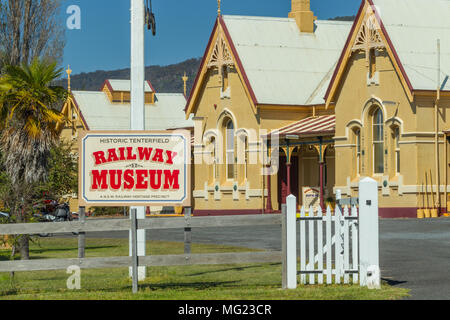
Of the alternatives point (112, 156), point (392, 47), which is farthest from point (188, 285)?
point (392, 47)

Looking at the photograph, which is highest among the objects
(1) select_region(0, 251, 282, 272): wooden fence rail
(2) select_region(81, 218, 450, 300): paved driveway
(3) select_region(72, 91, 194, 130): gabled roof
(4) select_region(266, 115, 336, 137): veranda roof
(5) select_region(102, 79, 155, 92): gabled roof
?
(5) select_region(102, 79, 155, 92): gabled roof

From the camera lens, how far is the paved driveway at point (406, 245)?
15.6 m

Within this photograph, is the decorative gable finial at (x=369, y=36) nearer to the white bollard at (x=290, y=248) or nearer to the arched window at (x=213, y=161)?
the arched window at (x=213, y=161)

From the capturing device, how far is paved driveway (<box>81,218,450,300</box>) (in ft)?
51.1

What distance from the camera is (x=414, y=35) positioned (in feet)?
133

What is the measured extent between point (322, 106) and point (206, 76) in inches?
287

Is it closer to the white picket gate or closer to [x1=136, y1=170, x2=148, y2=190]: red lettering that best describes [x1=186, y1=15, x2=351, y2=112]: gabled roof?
[x1=136, y1=170, x2=148, y2=190]: red lettering

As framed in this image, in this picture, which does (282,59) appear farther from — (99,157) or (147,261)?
(147,261)

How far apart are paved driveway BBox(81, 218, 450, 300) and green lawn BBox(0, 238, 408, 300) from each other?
2.32ft

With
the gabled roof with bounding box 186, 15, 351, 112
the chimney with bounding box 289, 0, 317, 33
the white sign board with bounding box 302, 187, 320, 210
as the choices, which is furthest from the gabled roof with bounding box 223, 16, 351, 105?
the white sign board with bounding box 302, 187, 320, 210

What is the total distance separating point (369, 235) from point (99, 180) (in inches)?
174
